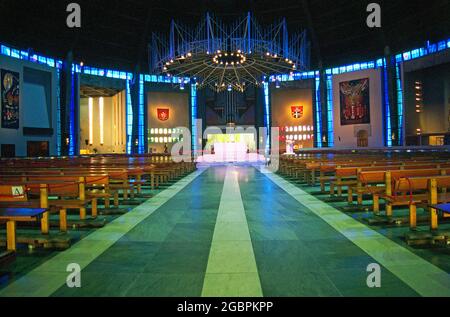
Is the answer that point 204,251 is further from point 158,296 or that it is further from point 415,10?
point 415,10

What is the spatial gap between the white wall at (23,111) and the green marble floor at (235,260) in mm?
25573

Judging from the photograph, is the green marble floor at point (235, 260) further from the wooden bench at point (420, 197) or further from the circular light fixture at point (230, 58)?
the circular light fixture at point (230, 58)

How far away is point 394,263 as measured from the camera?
4129 millimetres

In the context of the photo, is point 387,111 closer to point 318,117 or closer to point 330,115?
point 330,115

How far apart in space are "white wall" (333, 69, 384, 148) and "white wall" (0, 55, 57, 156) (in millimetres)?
27192

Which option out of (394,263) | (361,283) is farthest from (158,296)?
(394,263)

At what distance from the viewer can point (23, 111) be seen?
3033 centimetres

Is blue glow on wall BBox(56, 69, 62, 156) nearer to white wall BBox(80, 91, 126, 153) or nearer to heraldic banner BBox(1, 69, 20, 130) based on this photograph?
heraldic banner BBox(1, 69, 20, 130)

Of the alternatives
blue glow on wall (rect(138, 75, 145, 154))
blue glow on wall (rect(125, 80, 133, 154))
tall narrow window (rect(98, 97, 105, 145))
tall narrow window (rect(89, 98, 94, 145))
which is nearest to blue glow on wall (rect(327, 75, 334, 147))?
blue glow on wall (rect(138, 75, 145, 154))

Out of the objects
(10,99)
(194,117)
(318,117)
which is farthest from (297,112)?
(10,99)

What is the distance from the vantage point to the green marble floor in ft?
11.3

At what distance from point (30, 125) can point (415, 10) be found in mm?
32812

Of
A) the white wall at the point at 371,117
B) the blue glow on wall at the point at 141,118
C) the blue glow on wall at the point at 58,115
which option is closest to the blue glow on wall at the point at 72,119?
the blue glow on wall at the point at 58,115

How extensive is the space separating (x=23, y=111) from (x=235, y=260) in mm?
30818
